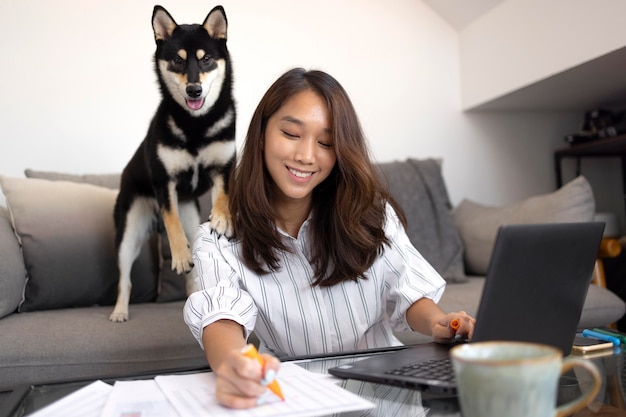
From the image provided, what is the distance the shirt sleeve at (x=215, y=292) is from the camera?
0.98 meters

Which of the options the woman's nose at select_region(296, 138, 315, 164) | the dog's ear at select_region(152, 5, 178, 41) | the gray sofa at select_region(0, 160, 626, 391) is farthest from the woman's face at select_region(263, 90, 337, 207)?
the gray sofa at select_region(0, 160, 626, 391)

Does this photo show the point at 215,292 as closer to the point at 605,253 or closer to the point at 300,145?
the point at 300,145

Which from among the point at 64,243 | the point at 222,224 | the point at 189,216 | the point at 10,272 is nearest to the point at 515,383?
the point at 222,224

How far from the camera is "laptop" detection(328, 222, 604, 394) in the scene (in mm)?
680

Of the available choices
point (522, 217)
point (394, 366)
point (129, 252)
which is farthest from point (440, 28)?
point (394, 366)

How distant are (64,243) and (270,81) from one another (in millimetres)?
1046

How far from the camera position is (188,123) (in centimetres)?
159

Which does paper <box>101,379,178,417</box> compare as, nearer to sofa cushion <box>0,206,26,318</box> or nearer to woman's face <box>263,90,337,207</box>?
woman's face <box>263,90,337,207</box>

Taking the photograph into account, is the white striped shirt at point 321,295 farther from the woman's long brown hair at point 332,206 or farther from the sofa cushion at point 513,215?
the sofa cushion at point 513,215

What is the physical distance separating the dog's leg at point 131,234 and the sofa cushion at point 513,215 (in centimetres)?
111

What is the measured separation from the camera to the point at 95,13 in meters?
2.31

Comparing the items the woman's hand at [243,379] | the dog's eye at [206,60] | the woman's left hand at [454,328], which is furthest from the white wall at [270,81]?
the woman's hand at [243,379]

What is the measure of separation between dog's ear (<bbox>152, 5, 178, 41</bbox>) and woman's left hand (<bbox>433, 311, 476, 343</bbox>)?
3.34 feet

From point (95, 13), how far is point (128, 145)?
503mm
